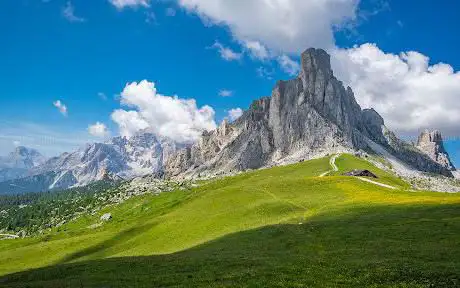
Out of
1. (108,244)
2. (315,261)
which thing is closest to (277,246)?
(315,261)

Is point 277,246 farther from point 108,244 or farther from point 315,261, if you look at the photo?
point 108,244

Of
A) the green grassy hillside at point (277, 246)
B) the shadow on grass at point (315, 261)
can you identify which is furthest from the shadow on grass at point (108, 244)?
the shadow on grass at point (315, 261)

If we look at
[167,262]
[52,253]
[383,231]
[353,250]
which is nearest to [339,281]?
[353,250]

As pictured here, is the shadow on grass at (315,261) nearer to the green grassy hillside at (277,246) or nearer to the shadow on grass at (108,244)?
the green grassy hillside at (277,246)

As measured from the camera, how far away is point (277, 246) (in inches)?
2330

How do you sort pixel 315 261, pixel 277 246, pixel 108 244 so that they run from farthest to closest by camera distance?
1. pixel 108 244
2. pixel 277 246
3. pixel 315 261

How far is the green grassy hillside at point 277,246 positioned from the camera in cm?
3659

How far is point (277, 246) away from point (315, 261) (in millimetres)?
16254

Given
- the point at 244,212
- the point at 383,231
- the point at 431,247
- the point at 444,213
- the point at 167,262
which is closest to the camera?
the point at 431,247

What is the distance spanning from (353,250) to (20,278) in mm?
40021

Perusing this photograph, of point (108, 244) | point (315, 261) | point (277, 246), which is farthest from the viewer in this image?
point (108, 244)

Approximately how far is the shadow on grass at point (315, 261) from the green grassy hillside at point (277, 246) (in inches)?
4.8

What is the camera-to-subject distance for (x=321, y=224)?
70.1 metres

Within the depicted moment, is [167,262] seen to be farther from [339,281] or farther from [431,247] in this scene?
[431,247]
